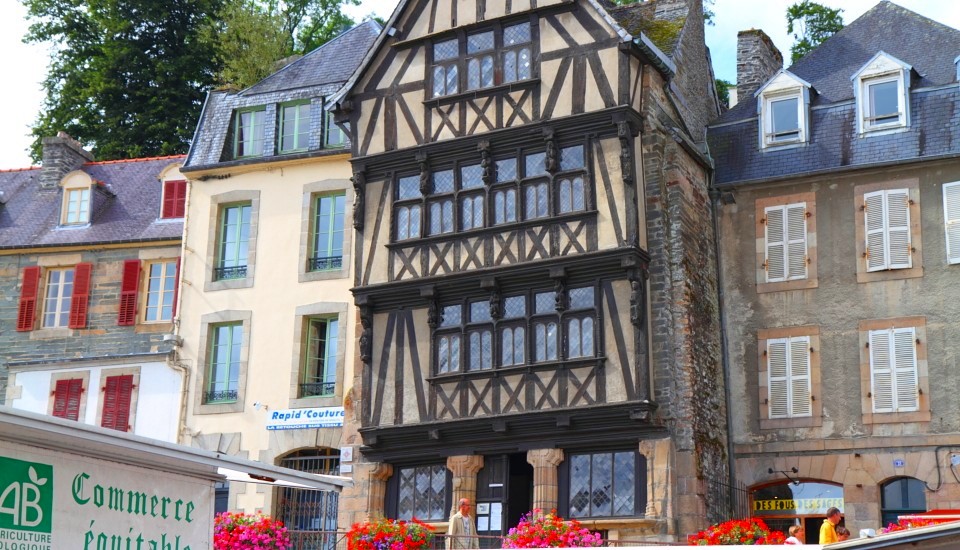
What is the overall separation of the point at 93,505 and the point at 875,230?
13741 mm

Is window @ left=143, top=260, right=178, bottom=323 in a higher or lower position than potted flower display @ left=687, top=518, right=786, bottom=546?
higher

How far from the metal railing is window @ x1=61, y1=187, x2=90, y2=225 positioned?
370 centimetres

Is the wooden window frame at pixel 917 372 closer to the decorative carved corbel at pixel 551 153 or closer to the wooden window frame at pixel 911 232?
the wooden window frame at pixel 911 232

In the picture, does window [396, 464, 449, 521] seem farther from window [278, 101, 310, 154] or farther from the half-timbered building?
window [278, 101, 310, 154]

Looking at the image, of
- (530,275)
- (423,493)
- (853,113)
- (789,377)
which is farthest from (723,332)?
(423,493)

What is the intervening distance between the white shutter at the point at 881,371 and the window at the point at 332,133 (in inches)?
357

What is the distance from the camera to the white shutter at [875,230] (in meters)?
19.0

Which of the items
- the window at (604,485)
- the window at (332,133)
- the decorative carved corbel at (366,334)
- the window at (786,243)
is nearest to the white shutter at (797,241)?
the window at (786,243)

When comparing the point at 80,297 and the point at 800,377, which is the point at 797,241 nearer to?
the point at 800,377

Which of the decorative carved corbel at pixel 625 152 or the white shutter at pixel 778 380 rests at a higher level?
the decorative carved corbel at pixel 625 152

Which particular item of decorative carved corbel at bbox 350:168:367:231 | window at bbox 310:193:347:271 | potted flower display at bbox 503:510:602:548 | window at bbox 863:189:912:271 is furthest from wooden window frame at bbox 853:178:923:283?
window at bbox 310:193:347:271

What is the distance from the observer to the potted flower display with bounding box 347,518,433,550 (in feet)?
50.1

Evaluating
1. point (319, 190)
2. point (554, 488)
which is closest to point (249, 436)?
point (319, 190)

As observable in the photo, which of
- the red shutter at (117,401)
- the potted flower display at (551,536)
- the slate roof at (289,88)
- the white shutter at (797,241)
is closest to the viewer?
the potted flower display at (551,536)
